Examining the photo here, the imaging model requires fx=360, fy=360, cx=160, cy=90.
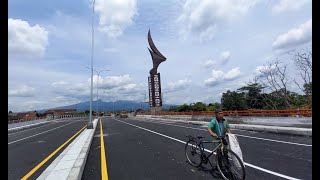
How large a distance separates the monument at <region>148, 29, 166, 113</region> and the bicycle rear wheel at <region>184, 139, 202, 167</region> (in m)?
106

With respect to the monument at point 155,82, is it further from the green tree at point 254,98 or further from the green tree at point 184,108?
the green tree at point 254,98

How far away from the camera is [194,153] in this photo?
11.5 m

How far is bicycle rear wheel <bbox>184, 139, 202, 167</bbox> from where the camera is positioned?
11.1 metres

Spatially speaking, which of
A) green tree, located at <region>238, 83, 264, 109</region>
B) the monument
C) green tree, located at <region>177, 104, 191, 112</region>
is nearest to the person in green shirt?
green tree, located at <region>238, 83, 264, 109</region>

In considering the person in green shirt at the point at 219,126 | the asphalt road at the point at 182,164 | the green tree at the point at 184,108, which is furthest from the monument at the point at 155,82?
the person in green shirt at the point at 219,126

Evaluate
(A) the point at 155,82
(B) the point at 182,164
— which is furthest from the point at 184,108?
(B) the point at 182,164

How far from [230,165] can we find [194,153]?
2.81 meters

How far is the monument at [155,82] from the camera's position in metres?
125

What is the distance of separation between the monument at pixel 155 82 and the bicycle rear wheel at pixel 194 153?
106233 mm

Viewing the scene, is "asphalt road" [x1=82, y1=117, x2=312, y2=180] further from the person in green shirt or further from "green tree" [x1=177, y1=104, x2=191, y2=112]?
"green tree" [x1=177, y1=104, x2=191, y2=112]

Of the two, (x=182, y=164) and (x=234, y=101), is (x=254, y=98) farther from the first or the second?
(x=182, y=164)
